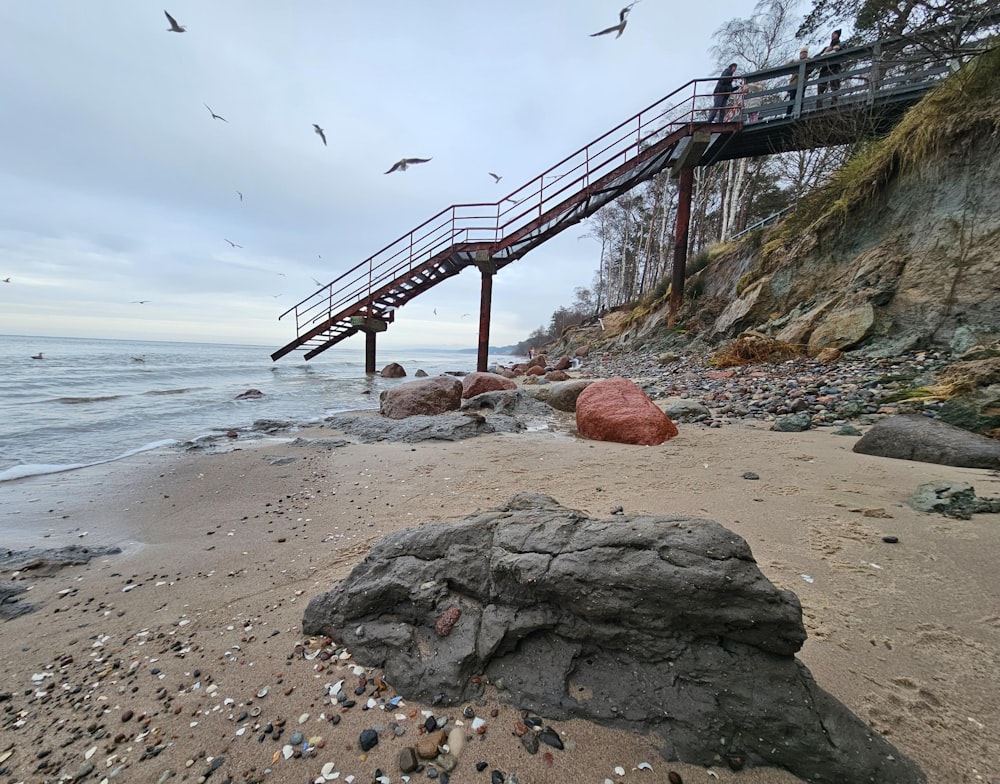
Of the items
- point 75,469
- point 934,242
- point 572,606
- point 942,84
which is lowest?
point 75,469

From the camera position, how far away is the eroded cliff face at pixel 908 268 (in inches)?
246

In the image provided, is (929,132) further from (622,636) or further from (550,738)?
(550,738)

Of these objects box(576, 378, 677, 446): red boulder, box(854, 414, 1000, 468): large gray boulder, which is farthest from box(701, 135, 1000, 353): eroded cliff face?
box(576, 378, 677, 446): red boulder

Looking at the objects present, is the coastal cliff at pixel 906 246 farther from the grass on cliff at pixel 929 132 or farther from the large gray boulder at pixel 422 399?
the large gray boulder at pixel 422 399

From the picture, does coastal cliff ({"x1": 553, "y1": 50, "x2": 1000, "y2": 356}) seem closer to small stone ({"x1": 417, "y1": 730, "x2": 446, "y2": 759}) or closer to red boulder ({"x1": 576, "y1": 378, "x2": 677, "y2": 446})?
red boulder ({"x1": 576, "y1": 378, "x2": 677, "y2": 446})

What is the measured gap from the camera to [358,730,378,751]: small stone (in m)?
1.35

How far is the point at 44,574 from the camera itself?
2.62 metres

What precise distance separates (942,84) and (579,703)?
482 inches

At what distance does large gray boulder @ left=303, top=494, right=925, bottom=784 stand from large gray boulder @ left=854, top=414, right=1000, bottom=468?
329 cm

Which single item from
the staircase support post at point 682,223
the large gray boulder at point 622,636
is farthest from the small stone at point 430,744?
the staircase support post at point 682,223

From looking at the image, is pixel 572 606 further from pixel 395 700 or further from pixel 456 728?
pixel 395 700

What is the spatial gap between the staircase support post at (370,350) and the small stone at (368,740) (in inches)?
640

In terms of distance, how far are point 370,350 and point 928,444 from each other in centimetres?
1720

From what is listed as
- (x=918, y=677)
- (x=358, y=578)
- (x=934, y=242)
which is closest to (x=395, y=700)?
(x=358, y=578)
